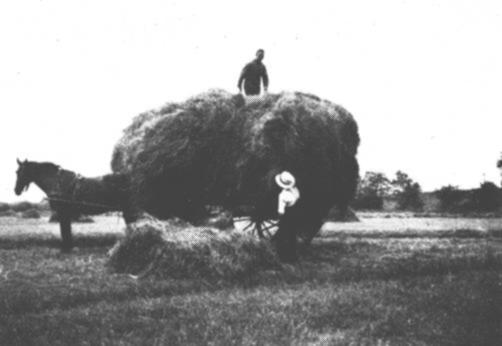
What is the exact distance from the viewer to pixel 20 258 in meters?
11.8

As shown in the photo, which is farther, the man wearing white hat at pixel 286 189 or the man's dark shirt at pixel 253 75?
the man's dark shirt at pixel 253 75

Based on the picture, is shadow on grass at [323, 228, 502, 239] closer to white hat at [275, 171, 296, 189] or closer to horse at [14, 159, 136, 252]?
horse at [14, 159, 136, 252]

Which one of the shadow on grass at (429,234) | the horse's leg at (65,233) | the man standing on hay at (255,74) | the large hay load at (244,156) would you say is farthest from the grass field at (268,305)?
the shadow on grass at (429,234)

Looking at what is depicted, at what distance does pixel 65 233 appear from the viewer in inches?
548

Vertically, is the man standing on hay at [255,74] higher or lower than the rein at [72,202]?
higher

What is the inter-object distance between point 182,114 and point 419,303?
698 cm

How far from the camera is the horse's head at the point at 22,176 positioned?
1529cm

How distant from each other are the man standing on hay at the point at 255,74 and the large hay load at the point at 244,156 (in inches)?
111

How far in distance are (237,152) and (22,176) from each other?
6.64 meters

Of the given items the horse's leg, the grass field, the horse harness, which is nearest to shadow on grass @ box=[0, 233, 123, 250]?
the horse's leg

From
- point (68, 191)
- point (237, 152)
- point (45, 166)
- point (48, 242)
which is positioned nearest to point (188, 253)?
point (237, 152)

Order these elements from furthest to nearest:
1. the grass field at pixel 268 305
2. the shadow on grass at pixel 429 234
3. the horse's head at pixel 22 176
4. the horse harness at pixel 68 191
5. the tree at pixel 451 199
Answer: the tree at pixel 451 199 < the shadow on grass at pixel 429 234 < the horse's head at pixel 22 176 < the horse harness at pixel 68 191 < the grass field at pixel 268 305

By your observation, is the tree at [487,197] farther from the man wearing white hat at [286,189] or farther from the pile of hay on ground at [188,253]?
the pile of hay on ground at [188,253]

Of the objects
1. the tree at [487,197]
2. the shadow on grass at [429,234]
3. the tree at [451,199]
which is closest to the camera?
the shadow on grass at [429,234]
